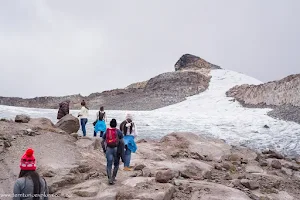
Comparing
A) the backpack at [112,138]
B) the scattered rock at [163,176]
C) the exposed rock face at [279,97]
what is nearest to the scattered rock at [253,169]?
the scattered rock at [163,176]

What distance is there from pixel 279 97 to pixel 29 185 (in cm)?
2665

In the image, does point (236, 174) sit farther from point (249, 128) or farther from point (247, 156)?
point (249, 128)

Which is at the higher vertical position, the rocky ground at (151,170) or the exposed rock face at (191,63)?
the exposed rock face at (191,63)

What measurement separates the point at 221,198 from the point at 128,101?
A: 3449cm

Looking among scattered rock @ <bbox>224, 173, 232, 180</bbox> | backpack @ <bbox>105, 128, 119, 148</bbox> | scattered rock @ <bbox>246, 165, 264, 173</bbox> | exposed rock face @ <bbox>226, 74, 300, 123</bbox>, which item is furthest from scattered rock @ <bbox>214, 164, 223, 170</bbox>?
exposed rock face @ <bbox>226, 74, 300, 123</bbox>

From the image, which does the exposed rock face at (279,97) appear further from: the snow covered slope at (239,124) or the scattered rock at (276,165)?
the scattered rock at (276,165)

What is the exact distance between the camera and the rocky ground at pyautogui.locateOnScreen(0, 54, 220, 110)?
4056cm

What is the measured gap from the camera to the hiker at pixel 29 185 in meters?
5.09

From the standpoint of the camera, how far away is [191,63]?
62969 millimetres

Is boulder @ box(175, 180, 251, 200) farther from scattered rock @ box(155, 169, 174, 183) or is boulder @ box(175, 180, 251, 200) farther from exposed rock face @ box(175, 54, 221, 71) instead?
exposed rock face @ box(175, 54, 221, 71)

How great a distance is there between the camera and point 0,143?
409 inches

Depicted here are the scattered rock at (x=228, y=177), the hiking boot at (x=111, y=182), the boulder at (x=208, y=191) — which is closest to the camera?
the boulder at (x=208, y=191)

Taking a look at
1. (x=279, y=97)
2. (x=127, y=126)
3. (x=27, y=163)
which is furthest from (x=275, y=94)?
(x=27, y=163)

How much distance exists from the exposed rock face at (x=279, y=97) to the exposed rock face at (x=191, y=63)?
25.4m
